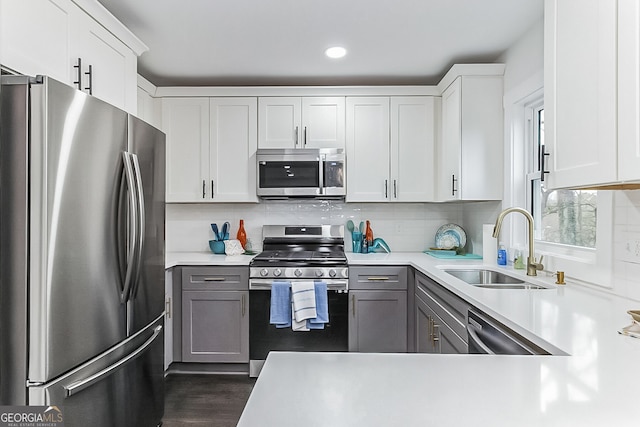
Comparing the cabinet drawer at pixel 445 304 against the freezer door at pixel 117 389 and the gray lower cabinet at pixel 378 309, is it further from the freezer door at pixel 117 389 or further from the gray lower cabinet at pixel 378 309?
the freezer door at pixel 117 389

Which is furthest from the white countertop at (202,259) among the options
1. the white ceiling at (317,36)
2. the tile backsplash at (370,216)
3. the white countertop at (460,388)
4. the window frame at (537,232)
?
the white countertop at (460,388)

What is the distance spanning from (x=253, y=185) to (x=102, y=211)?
6.36 feet

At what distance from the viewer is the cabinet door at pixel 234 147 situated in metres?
3.46

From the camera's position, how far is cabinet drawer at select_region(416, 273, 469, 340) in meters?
1.94

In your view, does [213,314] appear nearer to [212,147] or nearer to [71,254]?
[212,147]

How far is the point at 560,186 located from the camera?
1592mm

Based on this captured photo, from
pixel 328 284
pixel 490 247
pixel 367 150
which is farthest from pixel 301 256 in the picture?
pixel 490 247

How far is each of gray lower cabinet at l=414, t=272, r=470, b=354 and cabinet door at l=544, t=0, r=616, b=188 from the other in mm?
767

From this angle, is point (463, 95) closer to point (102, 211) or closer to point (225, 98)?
point (225, 98)

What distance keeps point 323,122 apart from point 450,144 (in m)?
1.07

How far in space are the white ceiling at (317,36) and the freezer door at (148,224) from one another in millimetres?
845

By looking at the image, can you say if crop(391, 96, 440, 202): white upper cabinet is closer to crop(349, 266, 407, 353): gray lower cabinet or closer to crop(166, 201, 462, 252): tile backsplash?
crop(166, 201, 462, 252): tile backsplash

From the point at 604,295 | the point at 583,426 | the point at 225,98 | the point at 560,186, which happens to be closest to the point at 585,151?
the point at 560,186

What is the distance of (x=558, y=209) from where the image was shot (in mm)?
2377
